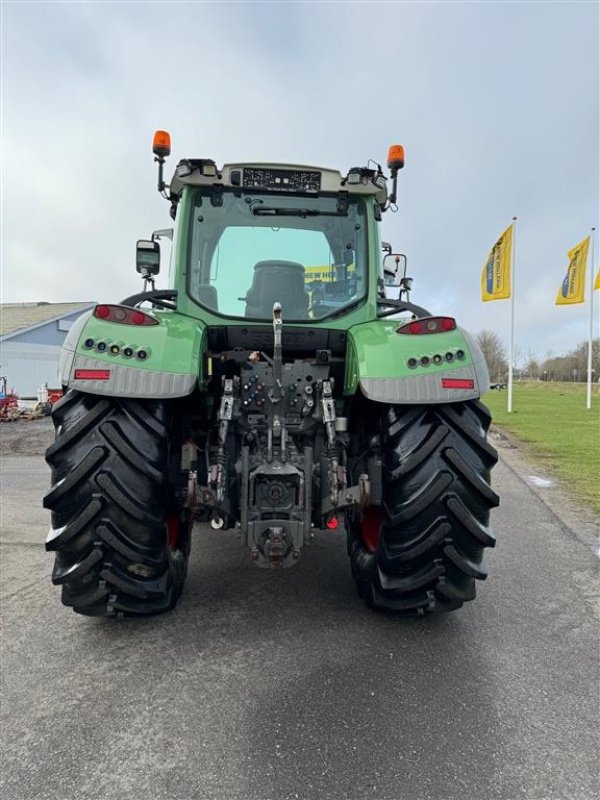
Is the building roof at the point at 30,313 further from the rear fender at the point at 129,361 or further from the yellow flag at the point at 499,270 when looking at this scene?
the rear fender at the point at 129,361

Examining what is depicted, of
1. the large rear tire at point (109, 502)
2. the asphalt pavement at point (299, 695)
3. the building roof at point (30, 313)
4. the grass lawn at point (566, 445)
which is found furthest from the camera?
the building roof at point (30, 313)

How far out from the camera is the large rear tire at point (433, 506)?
97.3 inches

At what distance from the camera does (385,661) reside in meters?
2.46

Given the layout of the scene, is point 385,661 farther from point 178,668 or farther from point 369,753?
point 178,668

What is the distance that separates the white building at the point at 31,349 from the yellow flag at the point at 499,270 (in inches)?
813

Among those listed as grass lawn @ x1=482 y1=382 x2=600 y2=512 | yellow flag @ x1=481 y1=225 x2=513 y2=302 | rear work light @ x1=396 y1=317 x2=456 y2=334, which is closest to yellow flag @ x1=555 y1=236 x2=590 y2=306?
yellow flag @ x1=481 y1=225 x2=513 y2=302

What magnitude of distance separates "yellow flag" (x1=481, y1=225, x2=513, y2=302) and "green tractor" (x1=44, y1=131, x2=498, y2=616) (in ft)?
53.5

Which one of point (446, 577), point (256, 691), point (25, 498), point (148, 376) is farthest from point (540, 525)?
point (25, 498)

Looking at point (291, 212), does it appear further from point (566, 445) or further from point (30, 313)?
point (30, 313)

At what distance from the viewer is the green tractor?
2.42m

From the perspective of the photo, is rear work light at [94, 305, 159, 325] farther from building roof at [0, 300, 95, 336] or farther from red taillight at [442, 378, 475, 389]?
building roof at [0, 300, 95, 336]

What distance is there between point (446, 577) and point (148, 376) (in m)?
1.74

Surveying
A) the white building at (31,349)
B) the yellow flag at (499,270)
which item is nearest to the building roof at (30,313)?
the white building at (31,349)

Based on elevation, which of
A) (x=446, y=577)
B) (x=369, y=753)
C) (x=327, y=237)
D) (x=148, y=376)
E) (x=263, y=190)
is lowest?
(x=369, y=753)
